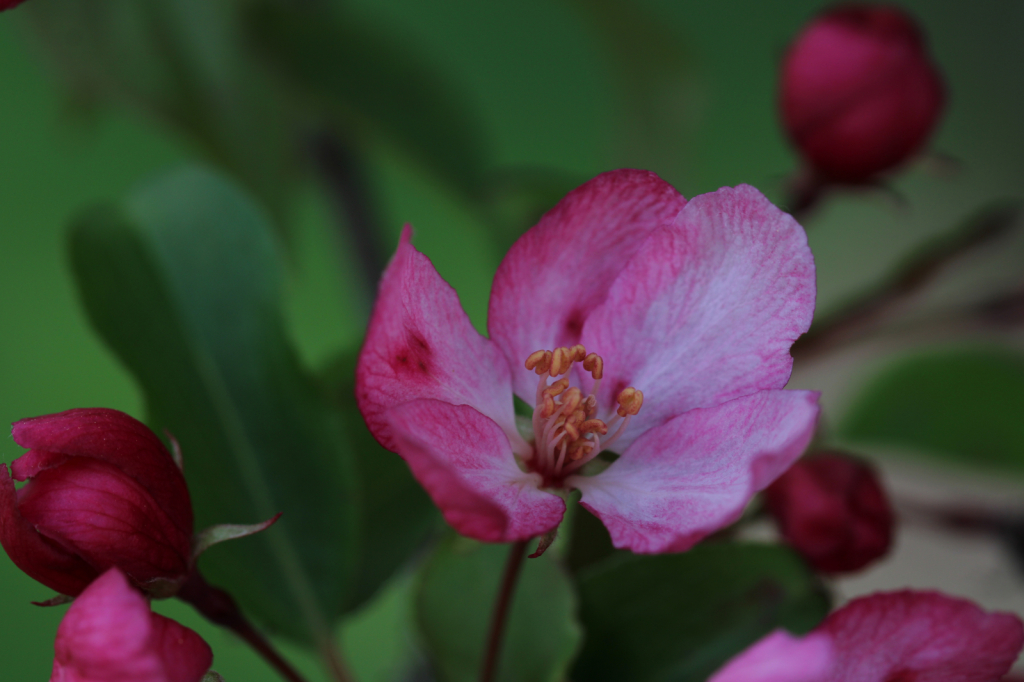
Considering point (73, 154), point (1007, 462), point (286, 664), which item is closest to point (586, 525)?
point (286, 664)

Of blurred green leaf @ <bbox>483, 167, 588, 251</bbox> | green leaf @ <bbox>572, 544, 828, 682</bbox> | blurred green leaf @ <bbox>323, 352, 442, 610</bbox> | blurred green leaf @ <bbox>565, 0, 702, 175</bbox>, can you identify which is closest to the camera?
green leaf @ <bbox>572, 544, 828, 682</bbox>

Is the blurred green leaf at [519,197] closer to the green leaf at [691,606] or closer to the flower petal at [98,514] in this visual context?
the green leaf at [691,606]

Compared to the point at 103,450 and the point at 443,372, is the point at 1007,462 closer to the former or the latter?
the point at 443,372

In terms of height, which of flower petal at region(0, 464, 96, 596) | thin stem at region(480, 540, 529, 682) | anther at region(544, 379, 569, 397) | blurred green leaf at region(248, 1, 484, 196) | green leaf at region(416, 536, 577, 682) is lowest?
green leaf at region(416, 536, 577, 682)

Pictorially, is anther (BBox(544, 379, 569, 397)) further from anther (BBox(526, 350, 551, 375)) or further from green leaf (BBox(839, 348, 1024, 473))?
green leaf (BBox(839, 348, 1024, 473))

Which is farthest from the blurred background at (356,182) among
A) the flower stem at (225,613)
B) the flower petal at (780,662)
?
the flower petal at (780,662)

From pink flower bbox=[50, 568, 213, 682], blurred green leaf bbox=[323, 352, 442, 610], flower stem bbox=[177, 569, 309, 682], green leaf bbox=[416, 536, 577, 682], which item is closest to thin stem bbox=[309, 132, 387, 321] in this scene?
blurred green leaf bbox=[323, 352, 442, 610]

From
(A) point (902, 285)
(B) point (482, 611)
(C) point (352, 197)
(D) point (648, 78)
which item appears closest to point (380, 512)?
(B) point (482, 611)
